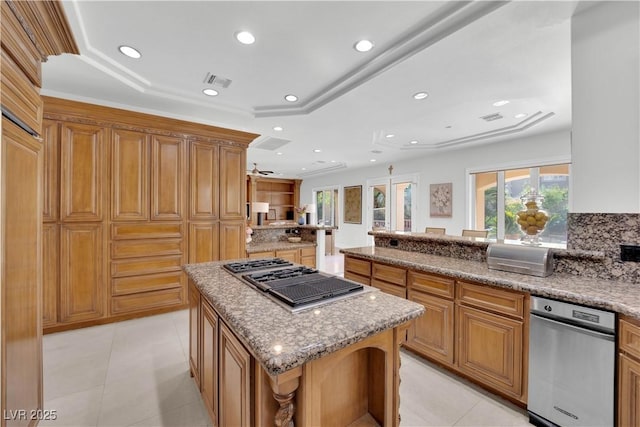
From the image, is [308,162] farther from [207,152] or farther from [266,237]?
[207,152]

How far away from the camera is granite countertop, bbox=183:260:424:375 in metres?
0.88

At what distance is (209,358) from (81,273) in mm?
2497

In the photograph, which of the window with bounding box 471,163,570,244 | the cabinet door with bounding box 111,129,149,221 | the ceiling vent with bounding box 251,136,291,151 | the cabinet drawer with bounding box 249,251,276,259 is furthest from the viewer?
the ceiling vent with bounding box 251,136,291,151

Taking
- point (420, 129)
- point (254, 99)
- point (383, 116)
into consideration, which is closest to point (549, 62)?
point (383, 116)

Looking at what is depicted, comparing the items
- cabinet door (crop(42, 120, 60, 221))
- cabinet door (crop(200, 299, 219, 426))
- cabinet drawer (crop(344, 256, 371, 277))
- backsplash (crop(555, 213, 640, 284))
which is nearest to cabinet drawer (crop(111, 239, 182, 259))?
cabinet door (crop(42, 120, 60, 221))

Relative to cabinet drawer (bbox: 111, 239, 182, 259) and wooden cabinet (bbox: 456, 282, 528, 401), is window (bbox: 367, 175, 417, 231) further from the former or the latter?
cabinet drawer (bbox: 111, 239, 182, 259)

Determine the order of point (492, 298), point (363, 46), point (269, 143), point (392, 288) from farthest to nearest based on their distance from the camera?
point (269, 143), point (392, 288), point (363, 46), point (492, 298)

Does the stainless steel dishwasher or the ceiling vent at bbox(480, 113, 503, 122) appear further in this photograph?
the ceiling vent at bbox(480, 113, 503, 122)

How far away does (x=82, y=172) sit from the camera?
302 centimetres

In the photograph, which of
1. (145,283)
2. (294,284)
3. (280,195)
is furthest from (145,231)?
(280,195)

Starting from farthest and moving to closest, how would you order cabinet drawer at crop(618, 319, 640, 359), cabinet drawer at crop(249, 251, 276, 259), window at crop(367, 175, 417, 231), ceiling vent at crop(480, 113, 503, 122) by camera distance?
window at crop(367, 175, 417, 231)
cabinet drawer at crop(249, 251, 276, 259)
ceiling vent at crop(480, 113, 503, 122)
cabinet drawer at crop(618, 319, 640, 359)

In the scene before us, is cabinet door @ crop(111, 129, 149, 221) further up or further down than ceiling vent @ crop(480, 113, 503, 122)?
further down

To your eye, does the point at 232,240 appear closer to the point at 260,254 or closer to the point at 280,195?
the point at 260,254

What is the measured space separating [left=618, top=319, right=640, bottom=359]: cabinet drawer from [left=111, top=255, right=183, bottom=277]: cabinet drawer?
403cm
